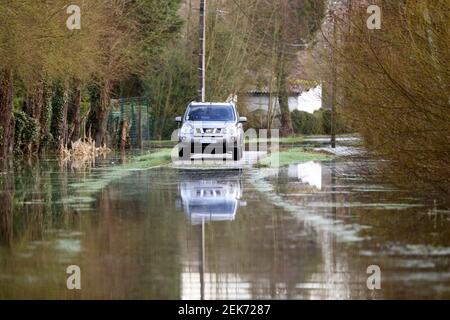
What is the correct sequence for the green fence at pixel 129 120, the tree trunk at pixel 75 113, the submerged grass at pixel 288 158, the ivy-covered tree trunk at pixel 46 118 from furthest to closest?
the green fence at pixel 129 120
the tree trunk at pixel 75 113
the ivy-covered tree trunk at pixel 46 118
the submerged grass at pixel 288 158

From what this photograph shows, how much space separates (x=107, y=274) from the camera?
1088 cm

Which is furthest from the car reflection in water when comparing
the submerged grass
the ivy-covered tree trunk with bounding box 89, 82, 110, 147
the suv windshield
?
the ivy-covered tree trunk with bounding box 89, 82, 110, 147

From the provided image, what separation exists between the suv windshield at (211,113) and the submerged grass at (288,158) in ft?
6.06

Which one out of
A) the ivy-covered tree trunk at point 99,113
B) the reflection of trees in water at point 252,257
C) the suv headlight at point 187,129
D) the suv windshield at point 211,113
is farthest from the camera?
the ivy-covered tree trunk at point 99,113

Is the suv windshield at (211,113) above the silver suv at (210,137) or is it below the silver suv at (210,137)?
above

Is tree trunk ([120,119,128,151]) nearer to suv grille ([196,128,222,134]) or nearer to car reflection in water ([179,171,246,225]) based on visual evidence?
suv grille ([196,128,222,134])

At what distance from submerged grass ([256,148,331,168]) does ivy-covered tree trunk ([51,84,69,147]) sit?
9209 millimetres

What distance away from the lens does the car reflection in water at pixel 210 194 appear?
16969 millimetres

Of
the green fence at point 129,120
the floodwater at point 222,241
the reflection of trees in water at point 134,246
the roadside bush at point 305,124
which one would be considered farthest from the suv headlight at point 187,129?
the roadside bush at point 305,124

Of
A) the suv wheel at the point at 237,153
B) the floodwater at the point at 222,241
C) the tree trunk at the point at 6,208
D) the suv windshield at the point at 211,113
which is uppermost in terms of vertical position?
the suv windshield at the point at 211,113

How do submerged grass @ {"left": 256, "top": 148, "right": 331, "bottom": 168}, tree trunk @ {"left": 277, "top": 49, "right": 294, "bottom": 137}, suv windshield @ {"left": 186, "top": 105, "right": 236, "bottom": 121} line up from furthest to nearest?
tree trunk @ {"left": 277, "top": 49, "right": 294, "bottom": 137}
suv windshield @ {"left": 186, "top": 105, "right": 236, "bottom": 121}
submerged grass @ {"left": 256, "top": 148, "right": 331, "bottom": 168}

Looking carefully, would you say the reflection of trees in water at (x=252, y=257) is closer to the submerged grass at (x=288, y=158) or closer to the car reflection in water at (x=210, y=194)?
the car reflection in water at (x=210, y=194)

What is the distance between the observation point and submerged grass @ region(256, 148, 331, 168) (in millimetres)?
33562

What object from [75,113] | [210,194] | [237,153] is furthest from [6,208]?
[75,113]
